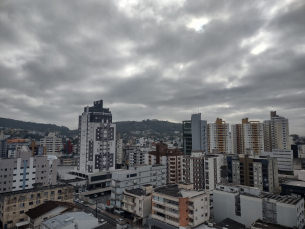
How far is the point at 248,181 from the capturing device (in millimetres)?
68000

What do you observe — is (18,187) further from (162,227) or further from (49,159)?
(162,227)

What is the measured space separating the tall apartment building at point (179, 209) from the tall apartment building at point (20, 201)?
26.0 meters

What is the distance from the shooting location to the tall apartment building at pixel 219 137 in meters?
133

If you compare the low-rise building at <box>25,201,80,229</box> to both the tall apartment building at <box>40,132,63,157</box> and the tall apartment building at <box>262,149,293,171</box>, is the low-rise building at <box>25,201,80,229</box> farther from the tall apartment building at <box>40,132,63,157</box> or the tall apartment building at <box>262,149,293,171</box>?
the tall apartment building at <box>40,132,63,157</box>

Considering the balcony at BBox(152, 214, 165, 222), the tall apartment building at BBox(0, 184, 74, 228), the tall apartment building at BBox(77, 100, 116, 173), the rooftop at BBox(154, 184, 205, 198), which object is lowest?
the balcony at BBox(152, 214, 165, 222)

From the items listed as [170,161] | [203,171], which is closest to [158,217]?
[203,171]

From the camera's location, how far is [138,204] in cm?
4731

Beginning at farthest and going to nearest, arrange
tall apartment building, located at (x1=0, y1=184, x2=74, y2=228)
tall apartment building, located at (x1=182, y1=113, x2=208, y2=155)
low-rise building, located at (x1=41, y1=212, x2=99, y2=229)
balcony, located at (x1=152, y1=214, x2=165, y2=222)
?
tall apartment building, located at (x1=182, y1=113, x2=208, y2=155)
tall apartment building, located at (x1=0, y1=184, x2=74, y2=228)
balcony, located at (x1=152, y1=214, x2=165, y2=222)
low-rise building, located at (x1=41, y1=212, x2=99, y2=229)

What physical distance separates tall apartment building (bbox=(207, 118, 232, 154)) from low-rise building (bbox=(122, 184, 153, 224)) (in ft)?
313

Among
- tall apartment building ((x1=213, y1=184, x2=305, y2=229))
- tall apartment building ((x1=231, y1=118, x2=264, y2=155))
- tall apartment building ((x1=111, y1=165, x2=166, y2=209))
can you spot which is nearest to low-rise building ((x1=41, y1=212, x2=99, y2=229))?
tall apartment building ((x1=111, y1=165, x2=166, y2=209))

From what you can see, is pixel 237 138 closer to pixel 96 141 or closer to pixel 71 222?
pixel 96 141

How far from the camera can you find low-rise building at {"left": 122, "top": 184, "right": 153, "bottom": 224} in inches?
1844

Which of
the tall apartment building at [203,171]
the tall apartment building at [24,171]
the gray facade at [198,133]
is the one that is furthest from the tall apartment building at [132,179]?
the gray facade at [198,133]

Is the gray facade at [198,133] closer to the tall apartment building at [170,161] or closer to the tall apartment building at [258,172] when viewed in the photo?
the tall apartment building at [170,161]
